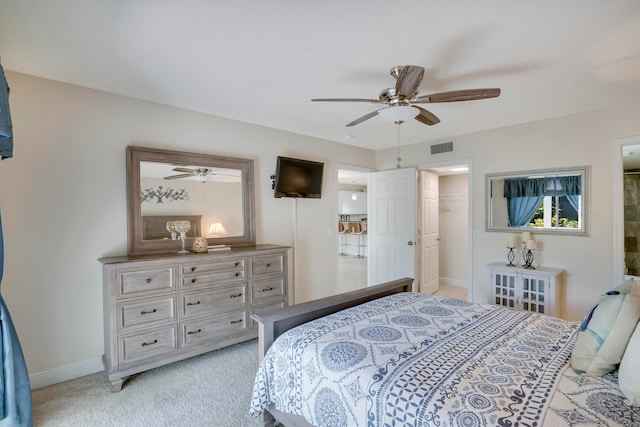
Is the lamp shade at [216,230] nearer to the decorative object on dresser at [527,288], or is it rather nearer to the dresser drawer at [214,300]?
the dresser drawer at [214,300]

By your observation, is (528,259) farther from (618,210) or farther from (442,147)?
(442,147)

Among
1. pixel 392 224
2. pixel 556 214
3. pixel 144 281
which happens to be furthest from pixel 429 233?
pixel 144 281

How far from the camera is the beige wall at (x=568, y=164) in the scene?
3195 mm

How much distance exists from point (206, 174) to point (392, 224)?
3.03 m

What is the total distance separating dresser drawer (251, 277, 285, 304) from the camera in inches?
125

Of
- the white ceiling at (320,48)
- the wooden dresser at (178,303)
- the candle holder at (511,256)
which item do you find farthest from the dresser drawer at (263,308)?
the candle holder at (511,256)

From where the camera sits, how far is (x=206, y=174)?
3.32 m

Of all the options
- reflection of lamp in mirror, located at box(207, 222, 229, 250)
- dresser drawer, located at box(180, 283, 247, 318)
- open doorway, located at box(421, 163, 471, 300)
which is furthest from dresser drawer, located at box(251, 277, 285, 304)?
open doorway, located at box(421, 163, 471, 300)

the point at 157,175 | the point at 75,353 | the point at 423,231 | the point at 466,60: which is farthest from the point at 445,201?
the point at 75,353

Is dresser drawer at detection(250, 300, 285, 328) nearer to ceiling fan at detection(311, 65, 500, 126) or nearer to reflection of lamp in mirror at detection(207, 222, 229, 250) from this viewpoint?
reflection of lamp in mirror at detection(207, 222, 229, 250)

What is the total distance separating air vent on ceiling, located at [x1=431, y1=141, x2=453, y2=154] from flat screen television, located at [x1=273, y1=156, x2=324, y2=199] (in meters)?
1.76

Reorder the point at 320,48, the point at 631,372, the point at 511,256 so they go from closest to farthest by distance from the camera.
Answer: the point at 631,372 → the point at 320,48 → the point at 511,256

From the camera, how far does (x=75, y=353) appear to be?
2.59 meters

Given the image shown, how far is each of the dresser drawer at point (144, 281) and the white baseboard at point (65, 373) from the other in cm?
86
